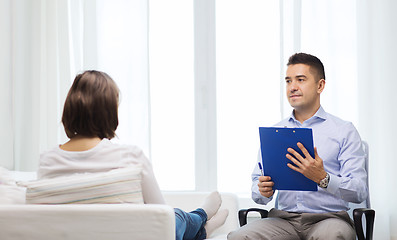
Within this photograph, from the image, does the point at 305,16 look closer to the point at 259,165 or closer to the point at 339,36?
the point at 339,36

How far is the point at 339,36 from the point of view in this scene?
12.1 ft

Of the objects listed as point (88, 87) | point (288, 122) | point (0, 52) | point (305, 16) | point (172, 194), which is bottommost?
point (172, 194)

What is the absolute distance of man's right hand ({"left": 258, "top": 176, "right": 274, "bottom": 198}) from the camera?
237cm

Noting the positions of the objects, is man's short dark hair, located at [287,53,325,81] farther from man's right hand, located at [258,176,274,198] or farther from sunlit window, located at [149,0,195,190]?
sunlit window, located at [149,0,195,190]

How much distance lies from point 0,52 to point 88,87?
6.91 ft

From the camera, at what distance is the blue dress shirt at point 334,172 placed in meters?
2.34

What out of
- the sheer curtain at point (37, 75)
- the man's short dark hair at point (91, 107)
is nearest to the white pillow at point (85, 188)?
the man's short dark hair at point (91, 107)

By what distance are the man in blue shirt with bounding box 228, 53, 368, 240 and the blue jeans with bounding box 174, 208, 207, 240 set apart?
5.4 inches

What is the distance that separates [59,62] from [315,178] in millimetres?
2385

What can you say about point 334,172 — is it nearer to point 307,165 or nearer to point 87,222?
point 307,165

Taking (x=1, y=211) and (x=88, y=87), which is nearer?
(x=1, y=211)

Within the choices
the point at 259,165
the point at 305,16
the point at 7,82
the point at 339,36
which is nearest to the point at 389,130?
the point at 339,36

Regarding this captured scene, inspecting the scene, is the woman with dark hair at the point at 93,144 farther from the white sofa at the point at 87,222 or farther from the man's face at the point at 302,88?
the man's face at the point at 302,88

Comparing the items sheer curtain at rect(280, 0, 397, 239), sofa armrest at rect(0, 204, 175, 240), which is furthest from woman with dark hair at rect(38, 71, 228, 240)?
sheer curtain at rect(280, 0, 397, 239)
